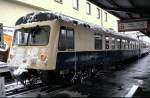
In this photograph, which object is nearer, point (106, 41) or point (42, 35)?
point (42, 35)

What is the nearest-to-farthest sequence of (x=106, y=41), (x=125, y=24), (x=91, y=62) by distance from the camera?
(x=91, y=62) → (x=106, y=41) → (x=125, y=24)

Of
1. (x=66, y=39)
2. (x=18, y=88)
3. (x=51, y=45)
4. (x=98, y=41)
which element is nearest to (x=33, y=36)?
(x=51, y=45)

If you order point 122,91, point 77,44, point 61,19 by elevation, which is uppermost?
point 61,19

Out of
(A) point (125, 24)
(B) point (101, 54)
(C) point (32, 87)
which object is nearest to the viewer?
(C) point (32, 87)

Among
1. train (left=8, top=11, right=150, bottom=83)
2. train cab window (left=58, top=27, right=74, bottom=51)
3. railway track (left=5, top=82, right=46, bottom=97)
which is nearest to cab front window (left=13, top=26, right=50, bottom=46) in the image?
train (left=8, top=11, right=150, bottom=83)

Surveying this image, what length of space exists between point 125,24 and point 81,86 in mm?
8027

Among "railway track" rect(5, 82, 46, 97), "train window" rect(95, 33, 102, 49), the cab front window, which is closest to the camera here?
"railway track" rect(5, 82, 46, 97)

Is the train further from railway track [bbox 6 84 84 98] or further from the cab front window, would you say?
railway track [bbox 6 84 84 98]

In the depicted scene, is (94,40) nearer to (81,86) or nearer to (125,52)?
(81,86)

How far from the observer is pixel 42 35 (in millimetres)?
11555

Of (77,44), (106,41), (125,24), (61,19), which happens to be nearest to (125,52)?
(125,24)

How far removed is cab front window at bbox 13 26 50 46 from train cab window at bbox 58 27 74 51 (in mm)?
567

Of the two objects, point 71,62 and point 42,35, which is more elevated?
point 42,35

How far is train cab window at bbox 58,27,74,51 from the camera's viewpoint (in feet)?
37.5
